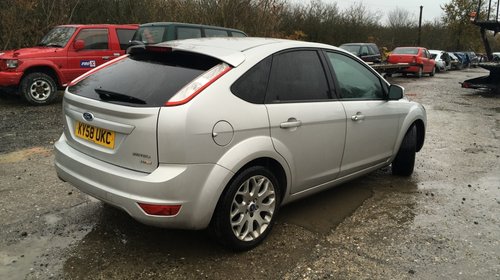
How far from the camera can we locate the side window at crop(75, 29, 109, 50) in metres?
10.0

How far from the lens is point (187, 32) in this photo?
35.3 feet

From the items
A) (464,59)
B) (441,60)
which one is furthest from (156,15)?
(464,59)

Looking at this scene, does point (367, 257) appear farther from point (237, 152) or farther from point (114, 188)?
point (114, 188)

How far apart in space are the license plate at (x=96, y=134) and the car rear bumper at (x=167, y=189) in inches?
5.9

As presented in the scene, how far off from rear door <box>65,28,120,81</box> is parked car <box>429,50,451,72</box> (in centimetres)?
2313

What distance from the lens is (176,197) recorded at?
2781 millimetres

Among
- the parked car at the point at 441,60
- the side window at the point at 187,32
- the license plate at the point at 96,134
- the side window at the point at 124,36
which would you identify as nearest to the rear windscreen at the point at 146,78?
the license plate at the point at 96,134

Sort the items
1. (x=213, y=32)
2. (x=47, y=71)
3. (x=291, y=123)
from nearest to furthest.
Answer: (x=291, y=123) < (x=47, y=71) < (x=213, y=32)

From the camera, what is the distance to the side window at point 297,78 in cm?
340

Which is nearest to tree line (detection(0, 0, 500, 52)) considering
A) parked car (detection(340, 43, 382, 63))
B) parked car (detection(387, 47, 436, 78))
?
parked car (detection(340, 43, 382, 63))

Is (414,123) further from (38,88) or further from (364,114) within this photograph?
(38,88)

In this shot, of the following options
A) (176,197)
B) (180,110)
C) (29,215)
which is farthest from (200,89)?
(29,215)

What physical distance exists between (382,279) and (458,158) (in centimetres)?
404

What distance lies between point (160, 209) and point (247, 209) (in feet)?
2.34
